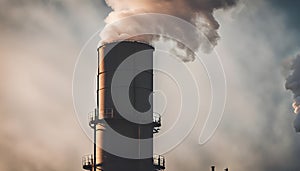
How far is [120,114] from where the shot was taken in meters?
49.0

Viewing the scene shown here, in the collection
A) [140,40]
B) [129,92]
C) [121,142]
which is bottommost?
[121,142]

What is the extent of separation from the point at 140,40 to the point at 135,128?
6243mm

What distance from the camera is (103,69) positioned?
50.1 meters

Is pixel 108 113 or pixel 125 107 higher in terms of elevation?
pixel 125 107

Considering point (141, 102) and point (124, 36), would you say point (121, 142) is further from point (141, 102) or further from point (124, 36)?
point (124, 36)

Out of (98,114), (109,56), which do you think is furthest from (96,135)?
(109,56)

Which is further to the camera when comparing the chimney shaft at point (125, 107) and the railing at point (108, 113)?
the railing at point (108, 113)

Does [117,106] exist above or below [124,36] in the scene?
below

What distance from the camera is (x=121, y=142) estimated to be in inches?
1916

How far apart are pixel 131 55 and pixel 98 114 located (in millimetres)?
4423

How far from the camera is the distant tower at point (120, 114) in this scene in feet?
160

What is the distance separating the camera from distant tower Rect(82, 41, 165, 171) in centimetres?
4866

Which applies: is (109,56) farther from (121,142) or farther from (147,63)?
(121,142)

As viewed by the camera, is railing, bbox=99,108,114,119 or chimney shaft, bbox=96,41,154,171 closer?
chimney shaft, bbox=96,41,154,171
